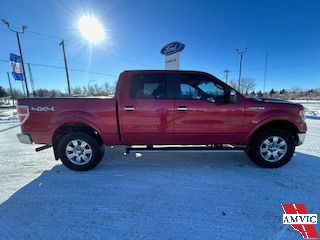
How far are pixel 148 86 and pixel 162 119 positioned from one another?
72cm

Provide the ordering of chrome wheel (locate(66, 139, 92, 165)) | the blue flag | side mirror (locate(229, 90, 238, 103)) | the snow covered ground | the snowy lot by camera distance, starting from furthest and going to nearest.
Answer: the blue flag < the snow covered ground < chrome wheel (locate(66, 139, 92, 165)) < side mirror (locate(229, 90, 238, 103)) < the snowy lot

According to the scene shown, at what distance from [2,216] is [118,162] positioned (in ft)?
7.24

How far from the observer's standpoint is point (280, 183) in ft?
11.2

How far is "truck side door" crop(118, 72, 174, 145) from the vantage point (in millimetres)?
3820

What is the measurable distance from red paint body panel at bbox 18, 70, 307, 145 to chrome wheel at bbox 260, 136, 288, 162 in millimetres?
374

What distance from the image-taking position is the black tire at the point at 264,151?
3.98 meters

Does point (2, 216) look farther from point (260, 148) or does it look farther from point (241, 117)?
point (260, 148)

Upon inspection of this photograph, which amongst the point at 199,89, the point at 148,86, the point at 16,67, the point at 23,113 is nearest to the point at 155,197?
the point at 148,86

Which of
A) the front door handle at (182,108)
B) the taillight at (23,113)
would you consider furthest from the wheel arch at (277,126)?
the taillight at (23,113)

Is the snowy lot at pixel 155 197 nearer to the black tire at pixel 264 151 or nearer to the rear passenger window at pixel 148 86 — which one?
the black tire at pixel 264 151

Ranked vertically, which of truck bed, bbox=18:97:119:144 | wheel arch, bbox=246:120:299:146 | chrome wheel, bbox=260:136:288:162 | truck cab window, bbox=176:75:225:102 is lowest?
chrome wheel, bbox=260:136:288:162

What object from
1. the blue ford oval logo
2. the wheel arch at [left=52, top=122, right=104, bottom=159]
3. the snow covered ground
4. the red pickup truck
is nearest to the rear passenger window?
the red pickup truck

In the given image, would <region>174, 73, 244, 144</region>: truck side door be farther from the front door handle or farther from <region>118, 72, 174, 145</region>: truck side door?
<region>118, 72, 174, 145</region>: truck side door

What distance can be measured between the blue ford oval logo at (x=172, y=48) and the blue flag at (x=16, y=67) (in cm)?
1170
